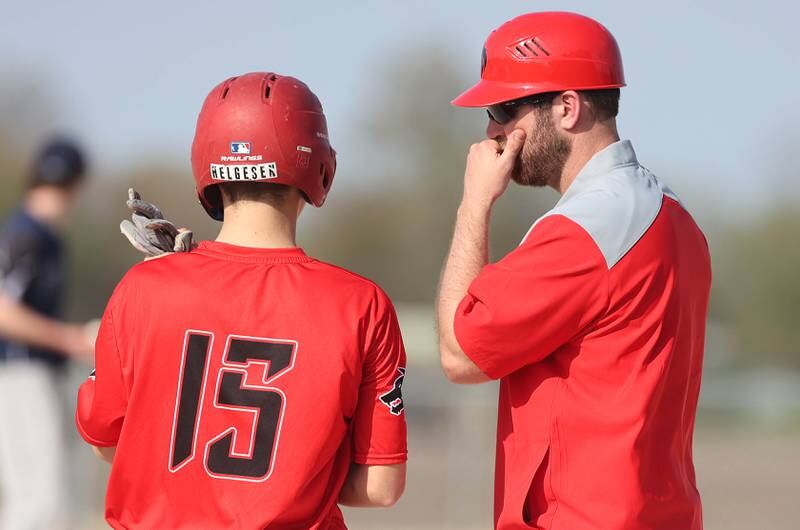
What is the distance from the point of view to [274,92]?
3.60 meters

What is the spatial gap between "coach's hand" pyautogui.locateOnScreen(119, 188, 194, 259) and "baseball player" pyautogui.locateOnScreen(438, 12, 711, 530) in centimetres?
83

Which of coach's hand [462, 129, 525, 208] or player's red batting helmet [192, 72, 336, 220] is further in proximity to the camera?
coach's hand [462, 129, 525, 208]

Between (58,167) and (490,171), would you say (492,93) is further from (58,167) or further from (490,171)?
(58,167)

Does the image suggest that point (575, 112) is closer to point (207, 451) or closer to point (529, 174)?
point (529, 174)

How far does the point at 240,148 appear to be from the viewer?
3.53m

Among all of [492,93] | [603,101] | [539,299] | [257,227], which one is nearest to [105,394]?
[257,227]

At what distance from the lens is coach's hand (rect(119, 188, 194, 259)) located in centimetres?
364

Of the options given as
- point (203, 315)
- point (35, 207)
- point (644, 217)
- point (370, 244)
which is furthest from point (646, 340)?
point (370, 244)

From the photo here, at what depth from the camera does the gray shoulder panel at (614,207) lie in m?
3.52

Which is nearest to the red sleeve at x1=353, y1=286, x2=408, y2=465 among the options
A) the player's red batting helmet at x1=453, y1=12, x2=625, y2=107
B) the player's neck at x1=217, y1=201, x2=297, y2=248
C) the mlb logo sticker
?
the player's neck at x1=217, y1=201, x2=297, y2=248

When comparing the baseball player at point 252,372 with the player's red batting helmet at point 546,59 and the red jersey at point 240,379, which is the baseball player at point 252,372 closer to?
the red jersey at point 240,379

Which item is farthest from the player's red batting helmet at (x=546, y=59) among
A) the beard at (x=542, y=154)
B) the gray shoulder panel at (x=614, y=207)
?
the gray shoulder panel at (x=614, y=207)

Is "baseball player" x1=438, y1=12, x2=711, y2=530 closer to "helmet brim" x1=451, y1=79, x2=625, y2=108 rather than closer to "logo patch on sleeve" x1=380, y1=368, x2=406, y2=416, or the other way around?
"helmet brim" x1=451, y1=79, x2=625, y2=108

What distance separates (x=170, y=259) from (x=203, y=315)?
24 centimetres
